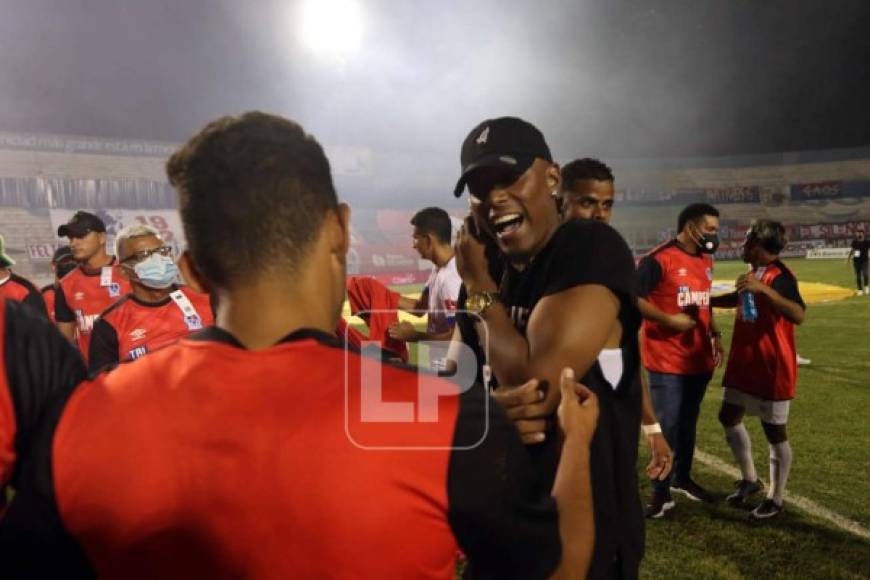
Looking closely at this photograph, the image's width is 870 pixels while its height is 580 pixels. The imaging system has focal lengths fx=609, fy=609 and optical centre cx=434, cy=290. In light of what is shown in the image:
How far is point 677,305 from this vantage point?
229 inches

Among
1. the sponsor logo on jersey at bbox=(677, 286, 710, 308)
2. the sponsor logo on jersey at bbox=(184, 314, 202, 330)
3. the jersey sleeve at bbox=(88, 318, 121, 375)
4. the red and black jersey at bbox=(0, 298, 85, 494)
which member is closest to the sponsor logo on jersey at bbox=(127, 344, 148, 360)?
the jersey sleeve at bbox=(88, 318, 121, 375)

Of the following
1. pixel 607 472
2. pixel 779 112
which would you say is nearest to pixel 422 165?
pixel 779 112

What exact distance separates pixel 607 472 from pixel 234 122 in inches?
59.8

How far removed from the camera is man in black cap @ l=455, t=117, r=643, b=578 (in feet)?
5.75

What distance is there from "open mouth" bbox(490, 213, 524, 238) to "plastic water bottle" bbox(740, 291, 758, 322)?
435cm

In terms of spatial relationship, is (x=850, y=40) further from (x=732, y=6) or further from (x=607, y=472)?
(x=607, y=472)

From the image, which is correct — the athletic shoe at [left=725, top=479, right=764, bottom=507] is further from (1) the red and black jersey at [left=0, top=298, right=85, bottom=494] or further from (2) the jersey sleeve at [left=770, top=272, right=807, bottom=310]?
(1) the red and black jersey at [left=0, top=298, right=85, bottom=494]

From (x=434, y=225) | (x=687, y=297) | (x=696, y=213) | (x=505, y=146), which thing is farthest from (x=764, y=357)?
(x=505, y=146)

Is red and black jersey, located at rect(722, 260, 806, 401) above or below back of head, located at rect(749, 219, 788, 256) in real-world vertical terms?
below

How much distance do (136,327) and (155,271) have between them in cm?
48

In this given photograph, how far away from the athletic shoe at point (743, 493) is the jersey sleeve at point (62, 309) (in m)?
7.24

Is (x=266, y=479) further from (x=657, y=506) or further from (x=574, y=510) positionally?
(x=657, y=506)

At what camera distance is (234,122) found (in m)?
1.17

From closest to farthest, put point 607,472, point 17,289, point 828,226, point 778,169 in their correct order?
1. point 607,472
2. point 17,289
3. point 828,226
4. point 778,169
